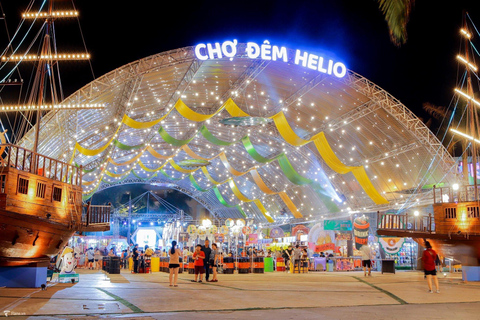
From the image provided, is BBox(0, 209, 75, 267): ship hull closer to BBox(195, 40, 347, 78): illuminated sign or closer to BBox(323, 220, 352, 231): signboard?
BBox(195, 40, 347, 78): illuminated sign

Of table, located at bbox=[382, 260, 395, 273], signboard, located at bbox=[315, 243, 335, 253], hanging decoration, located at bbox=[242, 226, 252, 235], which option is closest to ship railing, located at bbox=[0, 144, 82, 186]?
hanging decoration, located at bbox=[242, 226, 252, 235]

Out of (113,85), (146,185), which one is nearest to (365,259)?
(113,85)

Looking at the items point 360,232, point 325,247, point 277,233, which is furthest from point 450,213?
point 277,233

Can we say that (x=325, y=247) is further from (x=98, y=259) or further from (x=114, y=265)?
(x=98, y=259)

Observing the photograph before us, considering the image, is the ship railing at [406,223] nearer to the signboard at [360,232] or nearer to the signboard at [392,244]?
the signboard at [392,244]

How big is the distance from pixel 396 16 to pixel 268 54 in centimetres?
1567

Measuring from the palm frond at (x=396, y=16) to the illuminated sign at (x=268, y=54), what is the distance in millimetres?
14976

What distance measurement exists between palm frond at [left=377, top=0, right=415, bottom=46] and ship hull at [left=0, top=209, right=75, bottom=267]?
10315 mm

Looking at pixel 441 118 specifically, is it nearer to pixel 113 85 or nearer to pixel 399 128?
pixel 399 128

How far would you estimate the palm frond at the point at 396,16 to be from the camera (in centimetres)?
645

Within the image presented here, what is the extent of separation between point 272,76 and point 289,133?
408 centimetres

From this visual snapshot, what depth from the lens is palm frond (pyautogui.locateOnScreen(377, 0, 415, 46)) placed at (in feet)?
21.1

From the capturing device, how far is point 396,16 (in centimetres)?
649

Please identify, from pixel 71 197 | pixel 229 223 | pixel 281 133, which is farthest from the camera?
pixel 229 223
